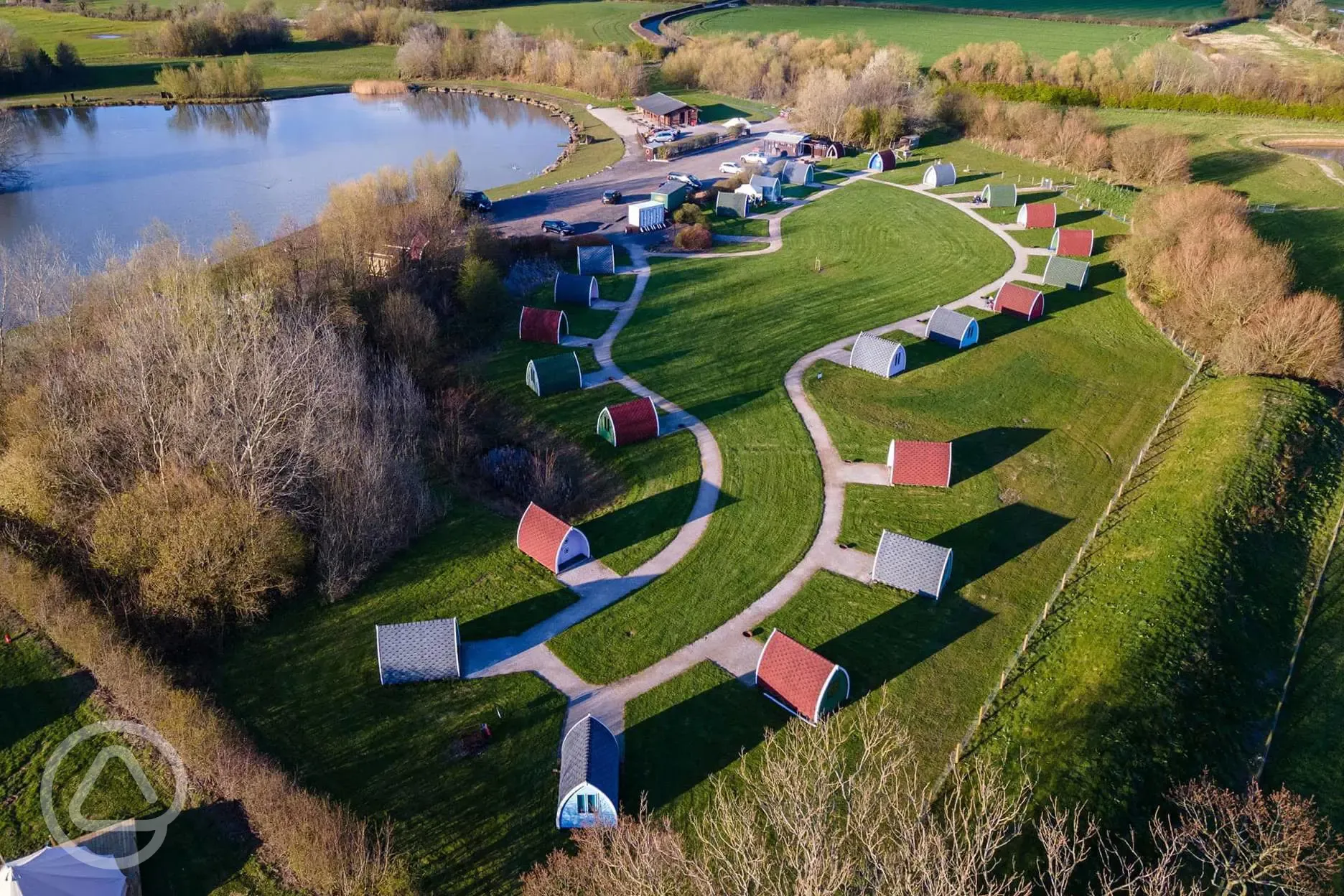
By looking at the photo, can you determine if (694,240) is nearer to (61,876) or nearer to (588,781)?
(588,781)

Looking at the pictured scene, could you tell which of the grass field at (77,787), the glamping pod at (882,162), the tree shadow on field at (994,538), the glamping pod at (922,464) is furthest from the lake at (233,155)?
the tree shadow on field at (994,538)

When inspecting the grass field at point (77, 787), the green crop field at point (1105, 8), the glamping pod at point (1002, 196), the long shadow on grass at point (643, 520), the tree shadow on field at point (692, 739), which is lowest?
the grass field at point (77, 787)

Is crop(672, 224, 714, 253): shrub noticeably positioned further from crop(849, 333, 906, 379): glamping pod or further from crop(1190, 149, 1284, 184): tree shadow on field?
crop(1190, 149, 1284, 184): tree shadow on field

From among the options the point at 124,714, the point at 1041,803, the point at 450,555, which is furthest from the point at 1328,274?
the point at 124,714

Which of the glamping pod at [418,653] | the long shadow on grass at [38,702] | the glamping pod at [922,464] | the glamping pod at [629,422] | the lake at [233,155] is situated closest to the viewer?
the long shadow on grass at [38,702]

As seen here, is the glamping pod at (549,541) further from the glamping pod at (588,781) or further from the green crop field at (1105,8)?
the green crop field at (1105,8)

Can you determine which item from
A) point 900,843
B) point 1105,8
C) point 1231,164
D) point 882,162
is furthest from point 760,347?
point 1105,8

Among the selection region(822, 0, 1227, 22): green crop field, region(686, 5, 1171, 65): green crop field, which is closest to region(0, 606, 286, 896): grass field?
region(686, 5, 1171, 65): green crop field
